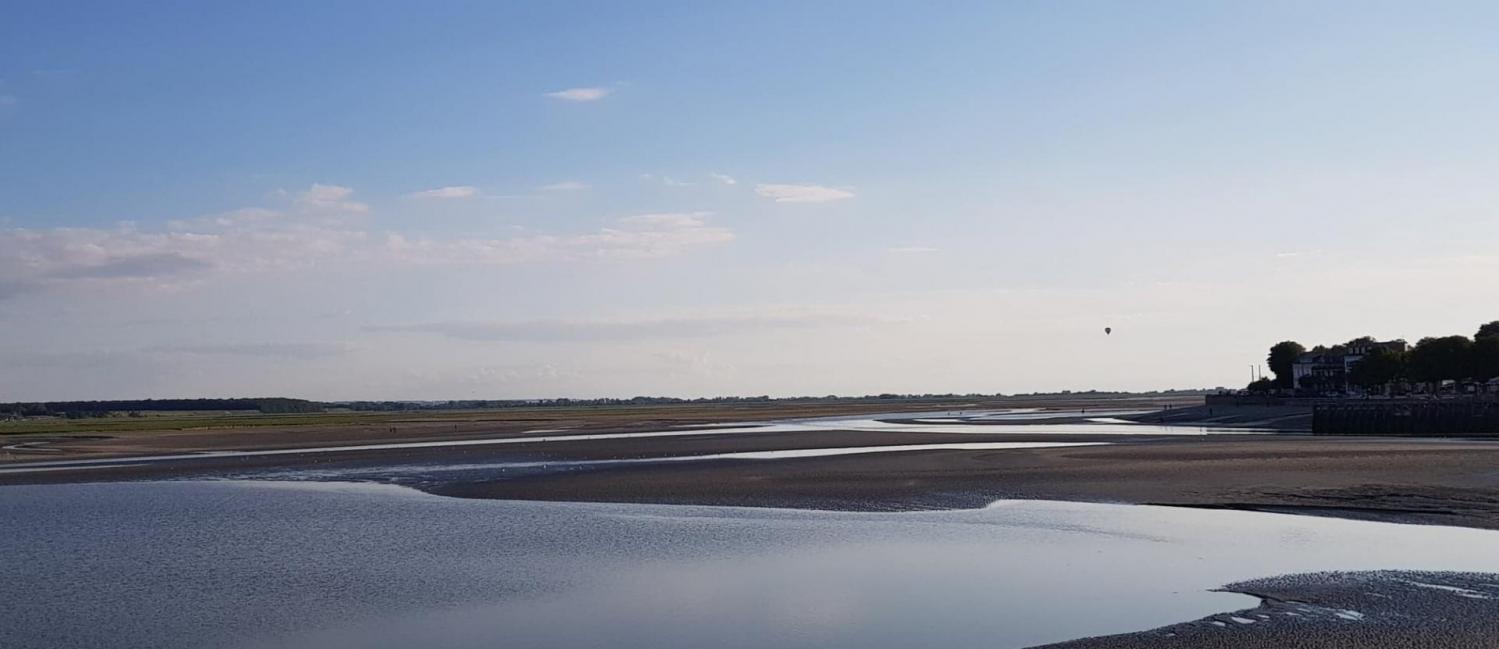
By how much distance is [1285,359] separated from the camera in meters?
139

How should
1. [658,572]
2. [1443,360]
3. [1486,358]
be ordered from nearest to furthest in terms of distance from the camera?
[658,572] < [1486,358] < [1443,360]

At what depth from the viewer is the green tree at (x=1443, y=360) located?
86312mm

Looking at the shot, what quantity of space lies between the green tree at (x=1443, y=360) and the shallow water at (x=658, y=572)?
2867 inches

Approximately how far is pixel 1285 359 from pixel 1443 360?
172ft

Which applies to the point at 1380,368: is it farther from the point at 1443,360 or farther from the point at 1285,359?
the point at 1285,359

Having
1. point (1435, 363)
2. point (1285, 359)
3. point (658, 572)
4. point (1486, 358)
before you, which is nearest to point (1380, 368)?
point (1435, 363)

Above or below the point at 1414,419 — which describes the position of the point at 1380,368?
above

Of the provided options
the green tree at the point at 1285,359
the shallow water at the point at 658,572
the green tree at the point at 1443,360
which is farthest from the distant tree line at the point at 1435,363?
the shallow water at the point at 658,572

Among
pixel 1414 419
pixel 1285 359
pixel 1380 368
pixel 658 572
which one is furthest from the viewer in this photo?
pixel 1285 359

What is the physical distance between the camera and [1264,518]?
892 inches

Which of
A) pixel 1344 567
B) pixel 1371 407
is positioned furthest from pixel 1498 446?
pixel 1344 567

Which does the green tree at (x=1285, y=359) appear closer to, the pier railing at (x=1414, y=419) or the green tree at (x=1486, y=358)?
the green tree at (x=1486, y=358)

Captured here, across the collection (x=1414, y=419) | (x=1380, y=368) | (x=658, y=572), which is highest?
(x=1380, y=368)

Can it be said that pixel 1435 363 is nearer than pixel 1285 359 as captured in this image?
Yes
